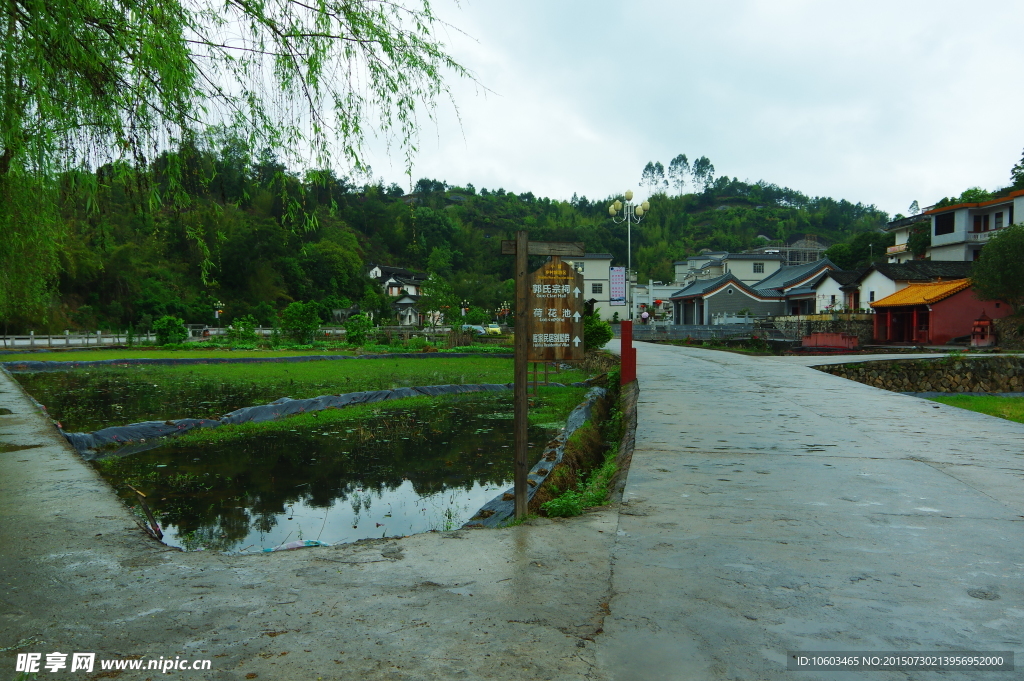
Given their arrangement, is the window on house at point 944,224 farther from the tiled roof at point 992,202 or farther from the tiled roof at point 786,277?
the tiled roof at point 786,277

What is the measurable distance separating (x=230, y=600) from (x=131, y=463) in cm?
583

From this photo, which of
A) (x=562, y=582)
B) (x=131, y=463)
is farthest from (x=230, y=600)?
(x=131, y=463)

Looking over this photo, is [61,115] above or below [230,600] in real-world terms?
above

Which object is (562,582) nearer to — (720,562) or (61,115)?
(720,562)

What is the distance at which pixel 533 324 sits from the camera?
4.69 m

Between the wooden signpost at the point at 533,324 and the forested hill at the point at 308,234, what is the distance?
61.0 inches

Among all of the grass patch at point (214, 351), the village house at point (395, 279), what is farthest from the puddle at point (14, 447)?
the village house at point (395, 279)

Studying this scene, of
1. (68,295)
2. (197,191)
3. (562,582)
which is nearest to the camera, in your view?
(562,582)

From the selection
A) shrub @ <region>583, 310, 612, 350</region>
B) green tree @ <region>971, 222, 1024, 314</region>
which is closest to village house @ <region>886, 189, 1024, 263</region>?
green tree @ <region>971, 222, 1024, 314</region>

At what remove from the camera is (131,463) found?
304 inches

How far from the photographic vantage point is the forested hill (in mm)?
5543

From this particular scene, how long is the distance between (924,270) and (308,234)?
40241 mm

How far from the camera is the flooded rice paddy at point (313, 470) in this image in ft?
18.4

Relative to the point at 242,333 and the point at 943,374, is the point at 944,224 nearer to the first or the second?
the point at 943,374
